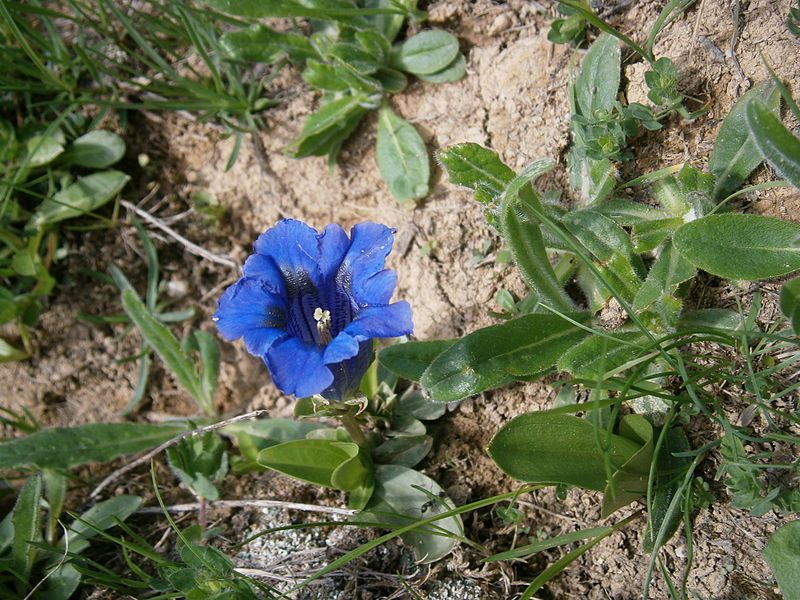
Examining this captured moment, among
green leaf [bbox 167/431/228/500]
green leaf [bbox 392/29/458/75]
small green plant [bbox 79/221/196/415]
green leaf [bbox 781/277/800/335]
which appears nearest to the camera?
green leaf [bbox 781/277/800/335]

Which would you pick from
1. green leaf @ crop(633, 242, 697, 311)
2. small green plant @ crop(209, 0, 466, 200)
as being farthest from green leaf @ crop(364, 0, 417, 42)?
green leaf @ crop(633, 242, 697, 311)

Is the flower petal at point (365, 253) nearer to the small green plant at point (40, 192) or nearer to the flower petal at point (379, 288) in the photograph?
the flower petal at point (379, 288)

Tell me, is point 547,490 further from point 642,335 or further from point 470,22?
point 470,22

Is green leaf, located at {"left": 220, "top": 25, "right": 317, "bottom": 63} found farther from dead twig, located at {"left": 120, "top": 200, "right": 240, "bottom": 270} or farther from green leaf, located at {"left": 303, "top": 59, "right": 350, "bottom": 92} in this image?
dead twig, located at {"left": 120, "top": 200, "right": 240, "bottom": 270}

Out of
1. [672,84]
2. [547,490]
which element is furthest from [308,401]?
[672,84]

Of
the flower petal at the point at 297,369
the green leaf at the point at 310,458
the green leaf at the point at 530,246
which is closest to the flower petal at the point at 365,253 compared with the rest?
the flower petal at the point at 297,369

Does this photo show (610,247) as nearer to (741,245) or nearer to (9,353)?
(741,245)
